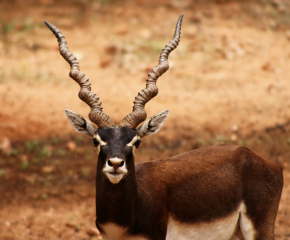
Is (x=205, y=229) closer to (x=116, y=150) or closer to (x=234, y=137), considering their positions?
(x=116, y=150)

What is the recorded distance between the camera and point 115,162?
611 centimetres

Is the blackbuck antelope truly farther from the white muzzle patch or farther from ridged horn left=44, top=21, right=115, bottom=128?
the white muzzle patch

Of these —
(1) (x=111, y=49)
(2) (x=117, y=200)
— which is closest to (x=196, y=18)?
(1) (x=111, y=49)

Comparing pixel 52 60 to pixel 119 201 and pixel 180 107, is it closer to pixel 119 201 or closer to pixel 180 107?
pixel 180 107

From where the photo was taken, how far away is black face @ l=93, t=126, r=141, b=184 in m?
6.19

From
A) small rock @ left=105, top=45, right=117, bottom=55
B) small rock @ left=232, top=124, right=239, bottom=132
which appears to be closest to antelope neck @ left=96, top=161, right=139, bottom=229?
small rock @ left=232, top=124, right=239, bottom=132

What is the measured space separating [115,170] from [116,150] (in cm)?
30

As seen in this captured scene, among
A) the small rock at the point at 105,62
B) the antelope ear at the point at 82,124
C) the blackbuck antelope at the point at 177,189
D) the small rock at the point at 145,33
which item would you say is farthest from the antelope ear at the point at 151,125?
the small rock at the point at 145,33

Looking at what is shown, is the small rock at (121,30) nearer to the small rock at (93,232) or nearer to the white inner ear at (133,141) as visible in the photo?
the small rock at (93,232)

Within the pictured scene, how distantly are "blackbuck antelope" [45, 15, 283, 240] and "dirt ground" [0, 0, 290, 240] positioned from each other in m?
2.57

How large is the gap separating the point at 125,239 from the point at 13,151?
19.4 feet

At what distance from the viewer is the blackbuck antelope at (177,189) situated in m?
6.87

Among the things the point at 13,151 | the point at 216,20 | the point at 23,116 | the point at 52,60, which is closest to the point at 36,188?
the point at 13,151

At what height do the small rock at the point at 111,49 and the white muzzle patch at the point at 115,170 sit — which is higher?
the small rock at the point at 111,49
